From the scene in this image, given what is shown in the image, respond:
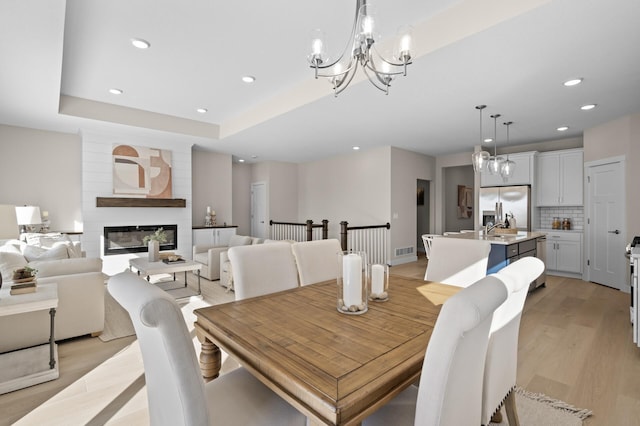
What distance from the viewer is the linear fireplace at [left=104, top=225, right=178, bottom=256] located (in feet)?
18.0

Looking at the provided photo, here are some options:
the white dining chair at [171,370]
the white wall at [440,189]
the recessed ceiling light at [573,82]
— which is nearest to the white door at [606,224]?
the recessed ceiling light at [573,82]

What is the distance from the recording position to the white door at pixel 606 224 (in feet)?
14.9

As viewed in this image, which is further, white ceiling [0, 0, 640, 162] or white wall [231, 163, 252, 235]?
white wall [231, 163, 252, 235]

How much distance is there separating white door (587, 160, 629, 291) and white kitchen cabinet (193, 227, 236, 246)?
6703 millimetres

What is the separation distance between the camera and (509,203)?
6.02m

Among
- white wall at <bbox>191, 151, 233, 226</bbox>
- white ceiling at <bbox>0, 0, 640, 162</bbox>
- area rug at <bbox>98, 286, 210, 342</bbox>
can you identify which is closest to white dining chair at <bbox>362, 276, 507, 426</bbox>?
white ceiling at <bbox>0, 0, 640, 162</bbox>

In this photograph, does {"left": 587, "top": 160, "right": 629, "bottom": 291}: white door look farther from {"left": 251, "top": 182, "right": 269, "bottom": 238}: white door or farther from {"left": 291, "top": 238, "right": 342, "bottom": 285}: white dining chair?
{"left": 251, "top": 182, "right": 269, "bottom": 238}: white door

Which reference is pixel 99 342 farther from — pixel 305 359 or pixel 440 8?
pixel 440 8

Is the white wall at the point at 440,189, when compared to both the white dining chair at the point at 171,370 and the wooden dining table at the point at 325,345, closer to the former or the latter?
the wooden dining table at the point at 325,345

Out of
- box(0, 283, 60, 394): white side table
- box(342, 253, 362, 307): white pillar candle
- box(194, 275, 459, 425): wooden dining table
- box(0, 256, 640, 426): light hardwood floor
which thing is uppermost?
box(342, 253, 362, 307): white pillar candle

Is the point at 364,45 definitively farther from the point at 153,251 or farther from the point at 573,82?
the point at 153,251

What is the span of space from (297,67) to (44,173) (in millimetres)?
4869

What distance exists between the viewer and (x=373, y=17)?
5.51ft

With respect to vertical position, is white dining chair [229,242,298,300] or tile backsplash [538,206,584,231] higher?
tile backsplash [538,206,584,231]
